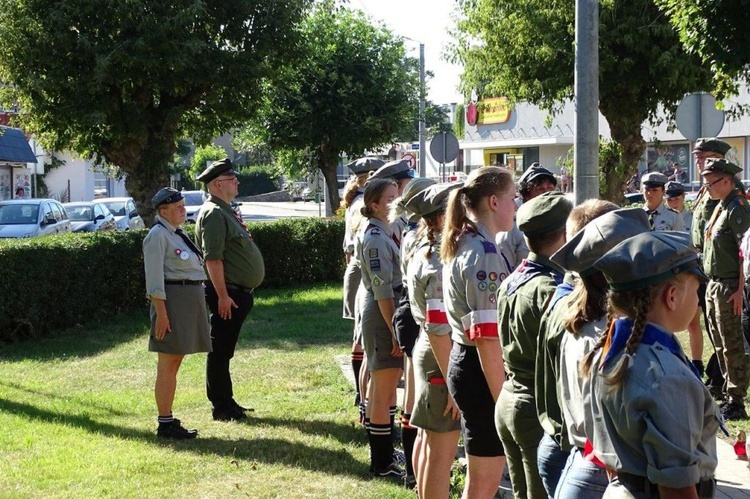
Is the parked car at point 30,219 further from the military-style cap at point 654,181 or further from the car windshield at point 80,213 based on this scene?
the military-style cap at point 654,181

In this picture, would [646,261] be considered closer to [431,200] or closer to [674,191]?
[431,200]

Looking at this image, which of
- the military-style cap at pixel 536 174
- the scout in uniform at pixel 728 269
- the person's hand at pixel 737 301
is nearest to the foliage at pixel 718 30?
the scout in uniform at pixel 728 269

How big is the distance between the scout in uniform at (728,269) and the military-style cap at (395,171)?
2444 millimetres

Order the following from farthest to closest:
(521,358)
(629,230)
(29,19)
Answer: (29,19), (521,358), (629,230)

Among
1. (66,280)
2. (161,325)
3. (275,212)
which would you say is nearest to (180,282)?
(161,325)

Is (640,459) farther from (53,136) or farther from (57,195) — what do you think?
(57,195)

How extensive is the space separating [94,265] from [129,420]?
254 inches

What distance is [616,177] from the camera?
16844 mm

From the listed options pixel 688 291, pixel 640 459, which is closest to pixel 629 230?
pixel 688 291

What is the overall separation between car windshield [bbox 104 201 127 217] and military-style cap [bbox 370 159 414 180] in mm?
25615

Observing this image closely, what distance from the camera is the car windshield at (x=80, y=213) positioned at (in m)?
28.0

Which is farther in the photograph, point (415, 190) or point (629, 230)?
point (415, 190)

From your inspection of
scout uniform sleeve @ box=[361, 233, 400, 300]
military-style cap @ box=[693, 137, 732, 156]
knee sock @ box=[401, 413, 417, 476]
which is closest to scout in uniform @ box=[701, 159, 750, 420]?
military-style cap @ box=[693, 137, 732, 156]

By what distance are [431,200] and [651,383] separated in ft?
8.95
